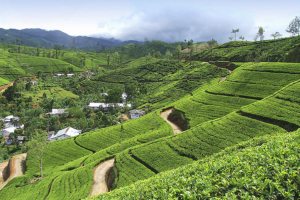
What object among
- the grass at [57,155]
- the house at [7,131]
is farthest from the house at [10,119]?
the grass at [57,155]

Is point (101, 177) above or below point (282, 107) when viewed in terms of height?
below

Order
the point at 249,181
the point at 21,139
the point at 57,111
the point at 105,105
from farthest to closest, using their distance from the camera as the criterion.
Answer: the point at 105,105
the point at 57,111
the point at 21,139
the point at 249,181

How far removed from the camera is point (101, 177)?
155ft

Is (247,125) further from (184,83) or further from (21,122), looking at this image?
(21,122)

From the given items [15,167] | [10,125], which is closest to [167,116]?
[15,167]

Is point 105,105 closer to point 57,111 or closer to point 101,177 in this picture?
point 57,111

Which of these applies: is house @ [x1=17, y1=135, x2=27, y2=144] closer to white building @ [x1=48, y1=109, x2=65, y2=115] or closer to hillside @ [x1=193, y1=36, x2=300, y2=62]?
→ white building @ [x1=48, y1=109, x2=65, y2=115]

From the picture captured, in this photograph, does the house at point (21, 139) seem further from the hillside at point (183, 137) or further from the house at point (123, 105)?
the hillside at point (183, 137)

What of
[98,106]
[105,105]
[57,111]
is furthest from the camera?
[105,105]

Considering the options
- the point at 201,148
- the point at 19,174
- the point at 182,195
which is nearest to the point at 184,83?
the point at 19,174

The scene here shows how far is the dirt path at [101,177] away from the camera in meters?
43.4

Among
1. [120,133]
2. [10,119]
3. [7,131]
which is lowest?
[7,131]

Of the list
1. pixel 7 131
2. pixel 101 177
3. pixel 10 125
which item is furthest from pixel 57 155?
pixel 10 125

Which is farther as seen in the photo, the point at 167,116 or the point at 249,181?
the point at 167,116
